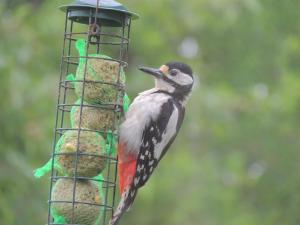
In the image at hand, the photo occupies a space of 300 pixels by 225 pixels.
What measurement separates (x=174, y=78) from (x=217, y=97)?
305 inches

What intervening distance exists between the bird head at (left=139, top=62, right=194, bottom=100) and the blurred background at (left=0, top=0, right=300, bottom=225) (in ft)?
12.5

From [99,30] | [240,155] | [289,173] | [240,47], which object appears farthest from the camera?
[240,47]

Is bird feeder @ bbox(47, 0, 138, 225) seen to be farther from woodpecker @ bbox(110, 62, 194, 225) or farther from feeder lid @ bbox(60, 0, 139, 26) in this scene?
woodpecker @ bbox(110, 62, 194, 225)

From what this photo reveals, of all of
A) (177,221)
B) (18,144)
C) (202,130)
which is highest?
(18,144)

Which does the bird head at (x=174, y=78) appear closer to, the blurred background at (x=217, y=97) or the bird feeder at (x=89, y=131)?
the bird feeder at (x=89, y=131)

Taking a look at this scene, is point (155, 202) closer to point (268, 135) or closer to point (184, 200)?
point (184, 200)

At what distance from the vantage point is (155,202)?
20.1m

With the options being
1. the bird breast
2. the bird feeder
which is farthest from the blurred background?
the bird feeder

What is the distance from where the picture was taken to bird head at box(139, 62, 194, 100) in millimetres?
10039

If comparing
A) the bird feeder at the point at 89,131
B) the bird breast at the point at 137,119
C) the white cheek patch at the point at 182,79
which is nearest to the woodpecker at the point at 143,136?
the bird breast at the point at 137,119

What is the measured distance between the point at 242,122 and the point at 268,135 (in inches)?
24.3

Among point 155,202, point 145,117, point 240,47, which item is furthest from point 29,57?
point 240,47

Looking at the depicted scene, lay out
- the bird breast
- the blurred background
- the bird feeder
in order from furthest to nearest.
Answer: the blurred background < the bird breast < the bird feeder

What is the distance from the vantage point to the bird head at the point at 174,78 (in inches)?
395
